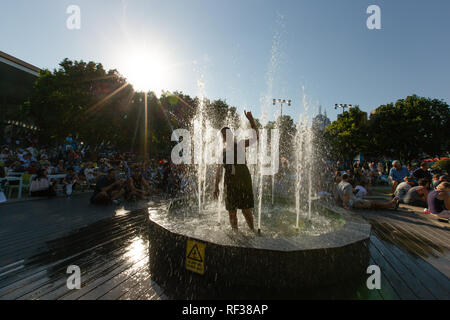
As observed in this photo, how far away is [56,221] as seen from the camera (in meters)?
5.21

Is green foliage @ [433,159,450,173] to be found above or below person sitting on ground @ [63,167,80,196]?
above

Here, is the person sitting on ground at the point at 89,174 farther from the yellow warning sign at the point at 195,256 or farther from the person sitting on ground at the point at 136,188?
the yellow warning sign at the point at 195,256

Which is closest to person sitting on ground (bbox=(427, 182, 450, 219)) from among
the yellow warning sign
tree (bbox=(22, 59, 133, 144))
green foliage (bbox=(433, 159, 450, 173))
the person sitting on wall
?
the person sitting on wall

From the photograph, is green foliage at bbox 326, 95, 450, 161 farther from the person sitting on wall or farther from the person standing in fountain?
the person standing in fountain

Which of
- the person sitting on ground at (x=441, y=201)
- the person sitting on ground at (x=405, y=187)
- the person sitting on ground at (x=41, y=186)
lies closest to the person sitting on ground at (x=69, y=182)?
the person sitting on ground at (x=41, y=186)

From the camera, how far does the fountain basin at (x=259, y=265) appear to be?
95.6 inches

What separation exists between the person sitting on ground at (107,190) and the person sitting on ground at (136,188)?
1.05 ft

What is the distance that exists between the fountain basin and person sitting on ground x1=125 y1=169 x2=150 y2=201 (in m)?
5.78

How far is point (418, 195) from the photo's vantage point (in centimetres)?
741

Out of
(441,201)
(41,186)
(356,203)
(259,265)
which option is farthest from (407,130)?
(41,186)

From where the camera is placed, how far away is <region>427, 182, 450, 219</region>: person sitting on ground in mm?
5493
